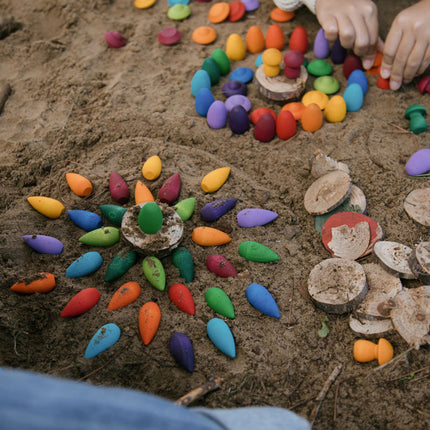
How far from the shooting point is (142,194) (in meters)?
1.75

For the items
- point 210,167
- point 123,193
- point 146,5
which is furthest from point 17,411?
point 146,5

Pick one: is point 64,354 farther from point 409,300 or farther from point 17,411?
point 409,300

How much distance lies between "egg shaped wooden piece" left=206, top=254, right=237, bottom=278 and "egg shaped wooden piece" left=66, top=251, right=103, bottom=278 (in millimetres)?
424

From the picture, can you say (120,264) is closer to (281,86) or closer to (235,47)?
(281,86)

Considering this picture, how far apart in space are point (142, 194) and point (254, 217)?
1.55 feet

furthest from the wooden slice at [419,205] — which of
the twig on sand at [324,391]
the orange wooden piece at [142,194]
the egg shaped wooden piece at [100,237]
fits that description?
the egg shaped wooden piece at [100,237]

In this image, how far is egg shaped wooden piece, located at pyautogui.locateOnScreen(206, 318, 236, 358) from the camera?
1389 millimetres

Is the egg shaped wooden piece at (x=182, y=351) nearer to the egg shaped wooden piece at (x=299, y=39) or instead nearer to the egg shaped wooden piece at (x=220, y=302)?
the egg shaped wooden piece at (x=220, y=302)

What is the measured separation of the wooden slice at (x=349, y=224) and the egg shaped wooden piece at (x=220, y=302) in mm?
474

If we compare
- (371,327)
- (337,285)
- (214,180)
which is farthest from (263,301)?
(214,180)

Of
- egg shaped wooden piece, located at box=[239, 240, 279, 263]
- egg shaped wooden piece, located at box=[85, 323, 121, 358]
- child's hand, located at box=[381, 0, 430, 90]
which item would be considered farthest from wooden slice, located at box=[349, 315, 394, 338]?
child's hand, located at box=[381, 0, 430, 90]

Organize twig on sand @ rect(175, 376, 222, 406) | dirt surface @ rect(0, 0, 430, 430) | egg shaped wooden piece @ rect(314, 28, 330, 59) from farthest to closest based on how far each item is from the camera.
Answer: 1. egg shaped wooden piece @ rect(314, 28, 330, 59)
2. dirt surface @ rect(0, 0, 430, 430)
3. twig on sand @ rect(175, 376, 222, 406)

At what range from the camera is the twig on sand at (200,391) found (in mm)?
1226

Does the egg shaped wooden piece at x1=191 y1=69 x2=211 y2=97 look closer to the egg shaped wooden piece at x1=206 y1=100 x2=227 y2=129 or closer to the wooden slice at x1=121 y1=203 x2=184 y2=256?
the egg shaped wooden piece at x1=206 y1=100 x2=227 y2=129
